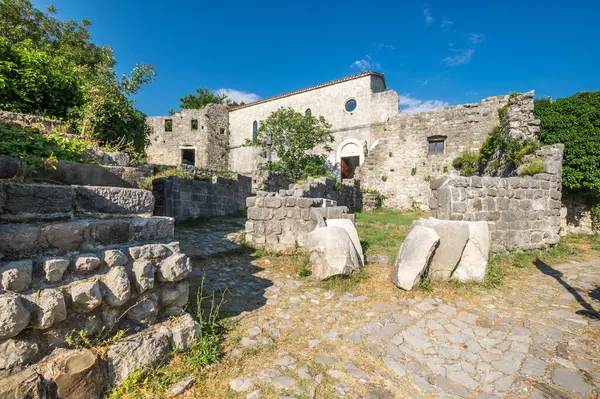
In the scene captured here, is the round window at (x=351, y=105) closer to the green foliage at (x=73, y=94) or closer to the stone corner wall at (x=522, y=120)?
the stone corner wall at (x=522, y=120)

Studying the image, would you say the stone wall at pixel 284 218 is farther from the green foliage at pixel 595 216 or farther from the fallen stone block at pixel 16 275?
the green foliage at pixel 595 216

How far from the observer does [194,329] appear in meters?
2.44

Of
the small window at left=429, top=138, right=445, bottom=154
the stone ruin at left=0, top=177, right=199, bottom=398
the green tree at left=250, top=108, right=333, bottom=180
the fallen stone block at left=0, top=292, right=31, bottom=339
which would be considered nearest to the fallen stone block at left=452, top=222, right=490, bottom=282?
the stone ruin at left=0, top=177, right=199, bottom=398

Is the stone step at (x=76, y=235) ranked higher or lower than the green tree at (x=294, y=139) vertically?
lower

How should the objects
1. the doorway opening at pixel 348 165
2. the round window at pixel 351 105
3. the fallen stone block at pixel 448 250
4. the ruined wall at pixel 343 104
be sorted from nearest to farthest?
1. the fallen stone block at pixel 448 250
2. the ruined wall at pixel 343 104
3. the round window at pixel 351 105
4. the doorway opening at pixel 348 165

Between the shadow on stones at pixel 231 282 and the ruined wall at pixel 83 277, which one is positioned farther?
the shadow on stones at pixel 231 282

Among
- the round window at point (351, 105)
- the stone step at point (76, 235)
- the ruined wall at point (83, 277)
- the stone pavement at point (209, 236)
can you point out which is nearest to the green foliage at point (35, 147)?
the ruined wall at point (83, 277)

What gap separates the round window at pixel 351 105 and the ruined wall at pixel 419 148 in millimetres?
4468

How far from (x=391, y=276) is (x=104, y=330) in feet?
11.8

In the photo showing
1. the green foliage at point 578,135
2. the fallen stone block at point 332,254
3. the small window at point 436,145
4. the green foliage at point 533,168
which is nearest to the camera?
the fallen stone block at point 332,254

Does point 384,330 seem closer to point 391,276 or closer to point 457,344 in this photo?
point 457,344

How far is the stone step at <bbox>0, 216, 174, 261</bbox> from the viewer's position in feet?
5.66

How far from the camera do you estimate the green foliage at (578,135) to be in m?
8.28

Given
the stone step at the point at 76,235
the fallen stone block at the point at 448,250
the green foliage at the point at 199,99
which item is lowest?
the fallen stone block at the point at 448,250
